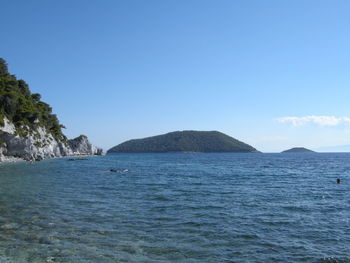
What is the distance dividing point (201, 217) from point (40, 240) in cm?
998

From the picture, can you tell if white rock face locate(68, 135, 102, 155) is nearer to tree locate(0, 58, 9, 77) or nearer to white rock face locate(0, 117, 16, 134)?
tree locate(0, 58, 9, 77)

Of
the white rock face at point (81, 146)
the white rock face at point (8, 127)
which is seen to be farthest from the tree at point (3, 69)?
the white rock face at point (81, 146)

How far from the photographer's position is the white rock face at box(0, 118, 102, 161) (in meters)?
73.6

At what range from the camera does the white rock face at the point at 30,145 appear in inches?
2896

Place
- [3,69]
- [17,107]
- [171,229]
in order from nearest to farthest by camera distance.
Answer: [171,229], [17,107], [3,69]

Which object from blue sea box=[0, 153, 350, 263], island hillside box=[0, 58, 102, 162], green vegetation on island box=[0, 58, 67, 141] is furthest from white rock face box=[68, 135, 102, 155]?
blue sea box=[0, 153, 350, 263]

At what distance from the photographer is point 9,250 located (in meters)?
11.9

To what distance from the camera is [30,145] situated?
278 ft

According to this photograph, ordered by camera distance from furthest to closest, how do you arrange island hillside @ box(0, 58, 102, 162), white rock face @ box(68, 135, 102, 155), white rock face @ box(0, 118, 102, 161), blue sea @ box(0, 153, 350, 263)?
white rock face @ box(68, 135, 102, 155)
island hillside @ box(0, 58, 102, 162)
white rock face @ box(0, 118, 102, 161)
blue sea @ box(0, 153, 350, 263)

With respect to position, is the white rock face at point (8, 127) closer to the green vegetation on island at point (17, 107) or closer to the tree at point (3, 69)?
the green vegetation on island at point (17, 107)

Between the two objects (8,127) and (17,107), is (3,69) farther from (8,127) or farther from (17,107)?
(8,127)

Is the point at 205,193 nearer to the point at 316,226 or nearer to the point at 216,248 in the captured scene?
the point at 316,226

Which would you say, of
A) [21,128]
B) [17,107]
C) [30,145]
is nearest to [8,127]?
[21,128]

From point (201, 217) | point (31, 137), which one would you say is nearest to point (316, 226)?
point (201, 217)
